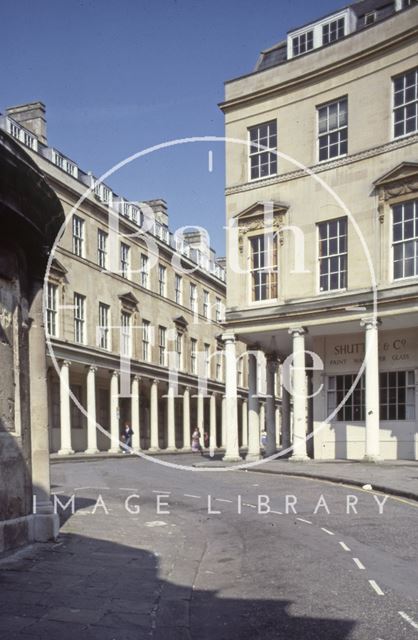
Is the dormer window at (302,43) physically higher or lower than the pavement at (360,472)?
higher

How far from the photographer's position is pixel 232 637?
5613mm

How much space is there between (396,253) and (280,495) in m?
11.2

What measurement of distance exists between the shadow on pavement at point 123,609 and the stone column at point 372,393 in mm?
16570

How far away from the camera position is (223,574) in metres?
8.05

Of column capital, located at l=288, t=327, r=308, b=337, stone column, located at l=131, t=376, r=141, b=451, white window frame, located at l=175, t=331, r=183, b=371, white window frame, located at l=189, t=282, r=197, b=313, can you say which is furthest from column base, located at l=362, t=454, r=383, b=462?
white window frame, located at l=189, t=282, r=197, b=313

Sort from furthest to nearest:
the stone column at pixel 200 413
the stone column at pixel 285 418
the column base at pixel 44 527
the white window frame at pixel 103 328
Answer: the stone column at pixel 200 413 < the white window frame at pixel 103 328 < the stone column at pixel 285 418 < the column base at pixel 44 527

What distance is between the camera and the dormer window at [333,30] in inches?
1090

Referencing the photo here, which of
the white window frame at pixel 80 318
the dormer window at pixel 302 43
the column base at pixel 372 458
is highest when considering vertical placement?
the dormer window at pixel 302 43

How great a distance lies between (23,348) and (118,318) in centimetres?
3445

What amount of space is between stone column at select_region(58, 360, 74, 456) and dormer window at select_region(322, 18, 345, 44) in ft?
65.4

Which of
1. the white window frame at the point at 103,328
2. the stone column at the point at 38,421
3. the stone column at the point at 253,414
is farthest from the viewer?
the white window frame at the point at 103,328

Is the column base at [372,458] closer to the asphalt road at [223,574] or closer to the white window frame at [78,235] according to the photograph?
the asphalt road at [223,574]

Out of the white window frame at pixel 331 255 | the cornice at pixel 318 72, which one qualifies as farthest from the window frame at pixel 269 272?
the cornice at pixel 318 72

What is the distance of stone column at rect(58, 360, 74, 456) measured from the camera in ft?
118
